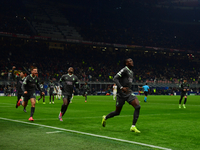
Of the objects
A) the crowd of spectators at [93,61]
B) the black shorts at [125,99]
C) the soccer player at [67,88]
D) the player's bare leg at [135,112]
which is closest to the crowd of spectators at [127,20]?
the crowd of spectators at [93,61]

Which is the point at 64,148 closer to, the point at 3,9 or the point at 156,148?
the point at 156,148

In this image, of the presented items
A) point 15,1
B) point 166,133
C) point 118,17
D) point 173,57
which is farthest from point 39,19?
point 166,133

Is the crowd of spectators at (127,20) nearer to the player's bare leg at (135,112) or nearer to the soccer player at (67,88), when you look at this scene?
the soccer player at (67,88)

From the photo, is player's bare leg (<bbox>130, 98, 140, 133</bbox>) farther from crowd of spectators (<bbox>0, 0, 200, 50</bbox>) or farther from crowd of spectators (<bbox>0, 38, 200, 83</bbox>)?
crowd of spectators (<bbox>0, 0, 200, 50</bbox>)

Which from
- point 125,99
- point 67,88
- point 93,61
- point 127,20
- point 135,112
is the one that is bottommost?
point 135,112

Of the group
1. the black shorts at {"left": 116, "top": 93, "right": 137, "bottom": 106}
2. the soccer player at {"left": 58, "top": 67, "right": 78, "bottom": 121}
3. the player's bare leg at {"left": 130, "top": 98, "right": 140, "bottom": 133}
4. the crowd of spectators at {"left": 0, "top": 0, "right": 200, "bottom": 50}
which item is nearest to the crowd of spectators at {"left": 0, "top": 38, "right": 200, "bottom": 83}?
the crowd of spectators at {"left": 0, "top": 0, "right": 200, "bottom": 50}

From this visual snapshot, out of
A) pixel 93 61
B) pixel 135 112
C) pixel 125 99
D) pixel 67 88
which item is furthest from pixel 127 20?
pixel 135 112

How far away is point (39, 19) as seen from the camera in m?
69.9

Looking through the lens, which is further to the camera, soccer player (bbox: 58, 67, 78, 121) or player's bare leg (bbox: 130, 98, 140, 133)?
soccer player (bbox: 58, 67, 78, 121)

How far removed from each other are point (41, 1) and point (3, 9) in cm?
1371

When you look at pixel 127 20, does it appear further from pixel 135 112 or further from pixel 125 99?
pixel 135 112

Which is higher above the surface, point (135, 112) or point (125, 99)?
point (125, 99)

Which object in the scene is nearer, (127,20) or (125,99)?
(125,99)

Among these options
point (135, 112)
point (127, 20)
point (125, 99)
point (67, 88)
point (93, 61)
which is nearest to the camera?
point (135, 112)
